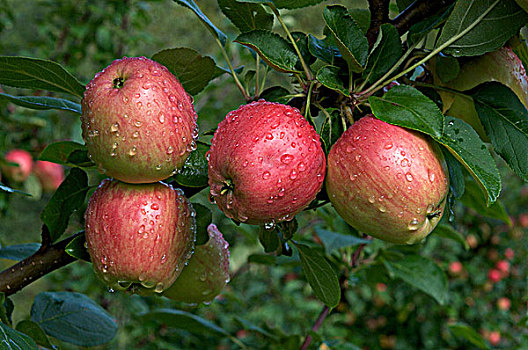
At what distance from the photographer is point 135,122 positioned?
51 centimetres

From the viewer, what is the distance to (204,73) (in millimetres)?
640

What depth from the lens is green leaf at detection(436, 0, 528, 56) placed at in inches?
21.2

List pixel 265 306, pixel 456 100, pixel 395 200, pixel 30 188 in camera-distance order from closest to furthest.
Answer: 1. pixel 395 200
2. pixel 456 100
3. pixel 30 188
4. pixel 265 306

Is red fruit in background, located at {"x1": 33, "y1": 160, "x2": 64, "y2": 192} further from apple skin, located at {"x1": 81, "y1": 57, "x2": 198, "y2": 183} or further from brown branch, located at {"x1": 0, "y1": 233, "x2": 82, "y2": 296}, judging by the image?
apple skin, located at {"x1": 81, "y1": 57, "x2": 198, "y2": 183}

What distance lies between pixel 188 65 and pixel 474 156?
0.35 meters

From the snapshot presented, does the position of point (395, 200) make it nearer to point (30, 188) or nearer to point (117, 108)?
point (117, 108)

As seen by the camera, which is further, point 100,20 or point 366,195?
point 100,20

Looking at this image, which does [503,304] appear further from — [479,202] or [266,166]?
[266,166]

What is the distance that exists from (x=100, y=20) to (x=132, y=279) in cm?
144

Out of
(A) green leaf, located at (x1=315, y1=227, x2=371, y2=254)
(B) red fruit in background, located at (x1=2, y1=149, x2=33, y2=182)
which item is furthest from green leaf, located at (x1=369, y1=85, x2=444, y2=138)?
(B) red fruit in background, located at (x1=2, y1=149, x2=33, y2=182)

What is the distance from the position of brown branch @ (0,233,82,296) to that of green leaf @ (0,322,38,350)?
3.1 inches

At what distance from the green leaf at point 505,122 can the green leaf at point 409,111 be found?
116 millimetres

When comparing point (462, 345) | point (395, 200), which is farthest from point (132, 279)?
point (462, 345)

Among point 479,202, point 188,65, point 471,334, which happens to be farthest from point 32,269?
point 471,334
